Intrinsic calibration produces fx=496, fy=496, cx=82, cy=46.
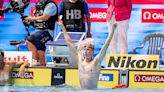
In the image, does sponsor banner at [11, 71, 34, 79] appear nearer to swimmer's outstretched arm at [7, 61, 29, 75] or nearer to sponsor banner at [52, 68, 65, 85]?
swimmer's outstretched arm at [7, 61, 29, 75]

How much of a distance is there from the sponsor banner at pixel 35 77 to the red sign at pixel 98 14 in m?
2.65

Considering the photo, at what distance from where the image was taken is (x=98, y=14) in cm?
1126

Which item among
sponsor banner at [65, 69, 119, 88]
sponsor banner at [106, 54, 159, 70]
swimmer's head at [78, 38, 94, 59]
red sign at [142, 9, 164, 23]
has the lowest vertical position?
sponsor banner at [65, 69, 119, 88]

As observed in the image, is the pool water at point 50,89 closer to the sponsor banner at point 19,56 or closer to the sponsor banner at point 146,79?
the sponsor banner at point 146,79

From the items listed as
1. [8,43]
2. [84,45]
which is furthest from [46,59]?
[84,45]

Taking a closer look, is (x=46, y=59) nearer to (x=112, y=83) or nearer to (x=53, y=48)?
(x=53, y=48)

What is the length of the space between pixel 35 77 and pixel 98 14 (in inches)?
112

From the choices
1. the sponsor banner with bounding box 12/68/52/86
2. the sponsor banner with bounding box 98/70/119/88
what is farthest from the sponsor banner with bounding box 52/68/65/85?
the sponsor banner with bounding box 98/70/119/88

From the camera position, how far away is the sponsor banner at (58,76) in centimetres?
895

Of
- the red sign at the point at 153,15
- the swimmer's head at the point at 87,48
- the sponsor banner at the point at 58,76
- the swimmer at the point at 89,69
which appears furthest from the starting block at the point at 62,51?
the red sign at the point at 153,15

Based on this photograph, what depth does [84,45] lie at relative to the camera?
25.7 ft

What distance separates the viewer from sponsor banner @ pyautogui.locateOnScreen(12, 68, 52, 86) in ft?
29.5

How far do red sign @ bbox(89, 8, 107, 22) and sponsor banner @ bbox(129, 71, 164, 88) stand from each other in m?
2.76

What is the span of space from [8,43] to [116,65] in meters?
3.56
